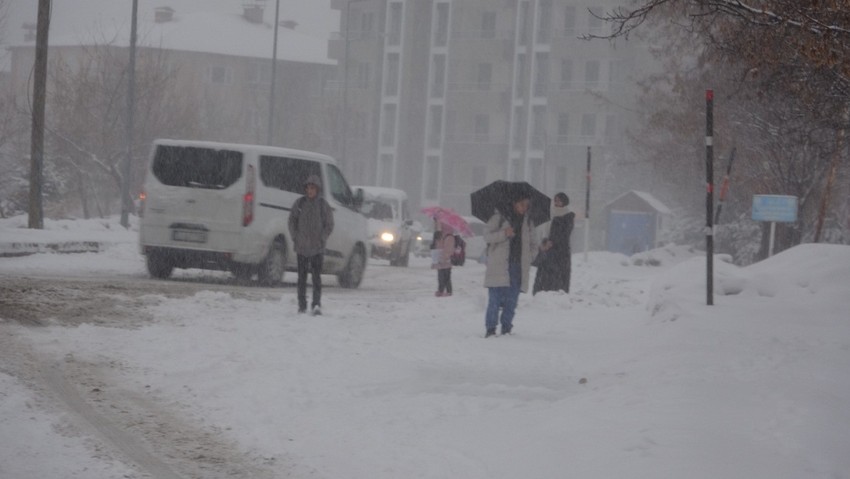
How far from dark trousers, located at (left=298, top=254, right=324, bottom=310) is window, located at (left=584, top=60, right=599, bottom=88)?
70.2 metres

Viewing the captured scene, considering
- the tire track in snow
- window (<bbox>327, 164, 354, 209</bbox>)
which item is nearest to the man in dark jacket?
window (<bbox>327, 164, 354, 209</bbox>)

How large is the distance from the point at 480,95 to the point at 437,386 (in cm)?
7833

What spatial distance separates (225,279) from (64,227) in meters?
13.8

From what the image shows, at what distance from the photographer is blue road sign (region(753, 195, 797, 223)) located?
81.0ft

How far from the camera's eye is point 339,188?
2150cm

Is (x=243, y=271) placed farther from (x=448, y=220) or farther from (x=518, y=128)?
(x=518, y=128)

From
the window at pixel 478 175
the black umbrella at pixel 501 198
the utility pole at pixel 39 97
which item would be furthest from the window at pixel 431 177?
the black umbrella at pixel 501 198

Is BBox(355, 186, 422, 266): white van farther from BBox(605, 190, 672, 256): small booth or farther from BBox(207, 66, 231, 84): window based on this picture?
BBox(207, 66, 231, 84): window

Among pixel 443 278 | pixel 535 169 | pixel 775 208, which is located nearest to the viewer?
pixel 443 278

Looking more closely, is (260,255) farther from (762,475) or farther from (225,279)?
(762,475)

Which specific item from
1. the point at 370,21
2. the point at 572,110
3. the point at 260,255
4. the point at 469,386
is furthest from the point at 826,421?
the point at 370,21

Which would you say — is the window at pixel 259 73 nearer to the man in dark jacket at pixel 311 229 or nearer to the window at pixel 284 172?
the window at pixel 284 172

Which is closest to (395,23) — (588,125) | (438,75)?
(438,75)

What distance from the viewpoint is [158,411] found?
330 inches
